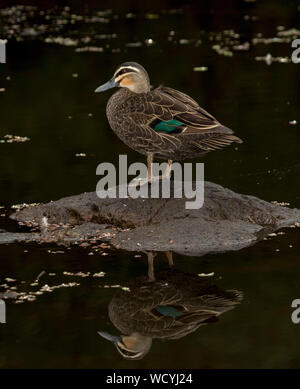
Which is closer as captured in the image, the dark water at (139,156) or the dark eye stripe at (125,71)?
the dark water at (139,156)

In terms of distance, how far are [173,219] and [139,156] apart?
3034mm

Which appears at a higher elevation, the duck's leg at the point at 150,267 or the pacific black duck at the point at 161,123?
the pacific black duck at the point at 161,123

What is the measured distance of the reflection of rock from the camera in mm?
9031

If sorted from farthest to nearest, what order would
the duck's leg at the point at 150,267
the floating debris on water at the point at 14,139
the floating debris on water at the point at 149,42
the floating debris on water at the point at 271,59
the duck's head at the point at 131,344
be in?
the floating debris on water at the point at 149,42 < the floating debris on water at the point at 271,59 < the floating debris on water at the point at 14,139 < the duck's leg at the point at 150,267 < the duck's head at the point at 131,344

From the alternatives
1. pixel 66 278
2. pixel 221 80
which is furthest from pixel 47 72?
pixel 66 278

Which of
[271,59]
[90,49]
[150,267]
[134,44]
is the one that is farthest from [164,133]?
[134,44]

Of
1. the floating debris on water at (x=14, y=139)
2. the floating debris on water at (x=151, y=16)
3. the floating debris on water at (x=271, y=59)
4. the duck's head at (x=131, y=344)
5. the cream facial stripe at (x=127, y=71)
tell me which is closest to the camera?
the duck's head at (x=131, y=344)

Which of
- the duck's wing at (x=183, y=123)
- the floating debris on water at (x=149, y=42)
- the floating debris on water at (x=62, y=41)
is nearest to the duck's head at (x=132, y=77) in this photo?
the duck's wing at (x=183, y=123)

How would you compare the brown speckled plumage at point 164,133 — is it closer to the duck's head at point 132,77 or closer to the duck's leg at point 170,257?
the duck's head at point 132,77

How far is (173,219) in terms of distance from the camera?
31.2 feet

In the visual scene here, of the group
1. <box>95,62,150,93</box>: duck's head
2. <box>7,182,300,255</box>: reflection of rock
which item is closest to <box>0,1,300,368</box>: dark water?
<box>7,182,300,255</box>: reflection of rock

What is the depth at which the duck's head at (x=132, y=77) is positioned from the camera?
9.95 meters

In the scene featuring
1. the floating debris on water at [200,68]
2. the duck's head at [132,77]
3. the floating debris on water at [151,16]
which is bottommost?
the duck's head at [132,77]

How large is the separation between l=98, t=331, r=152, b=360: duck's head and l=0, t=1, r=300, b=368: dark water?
6 cm
